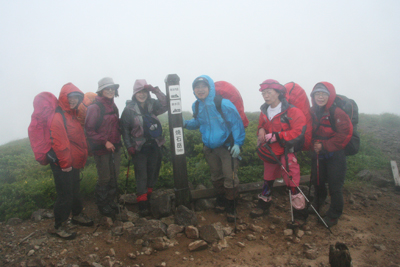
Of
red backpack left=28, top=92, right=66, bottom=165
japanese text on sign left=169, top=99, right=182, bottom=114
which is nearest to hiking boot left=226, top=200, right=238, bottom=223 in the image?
japanese text on sign left=169, top=99, right=182, bottom=114

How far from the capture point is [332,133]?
4.45 meters

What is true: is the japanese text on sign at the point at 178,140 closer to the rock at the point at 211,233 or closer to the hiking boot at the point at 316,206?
the rock at the point at 211,233

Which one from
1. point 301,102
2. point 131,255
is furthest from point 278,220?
point 131,255

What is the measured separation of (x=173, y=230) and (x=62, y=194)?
6.40ft

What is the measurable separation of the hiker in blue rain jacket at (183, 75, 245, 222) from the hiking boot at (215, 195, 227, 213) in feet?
0.14

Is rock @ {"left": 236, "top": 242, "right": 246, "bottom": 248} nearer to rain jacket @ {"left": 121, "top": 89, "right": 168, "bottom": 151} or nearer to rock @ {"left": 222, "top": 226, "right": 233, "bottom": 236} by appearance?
rock @ {"left": 222, "top": 226, "right": 233, "bottom": 236}

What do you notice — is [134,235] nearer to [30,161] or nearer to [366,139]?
[30,161]

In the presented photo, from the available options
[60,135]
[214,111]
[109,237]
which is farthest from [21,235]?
[214,111]

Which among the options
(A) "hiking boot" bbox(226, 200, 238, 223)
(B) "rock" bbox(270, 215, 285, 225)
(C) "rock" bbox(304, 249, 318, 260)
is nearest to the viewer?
(C) "rock" bbox(304, 249, 318, 260)

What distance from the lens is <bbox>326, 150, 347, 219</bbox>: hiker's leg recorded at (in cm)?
449

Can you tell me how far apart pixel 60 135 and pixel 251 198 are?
4.02 meters

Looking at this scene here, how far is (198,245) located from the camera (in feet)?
12.8

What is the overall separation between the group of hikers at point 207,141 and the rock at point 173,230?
2.81 feet

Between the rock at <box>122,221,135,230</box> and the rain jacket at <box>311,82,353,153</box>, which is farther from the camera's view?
the rock at <box>122,221,135,230</box>
